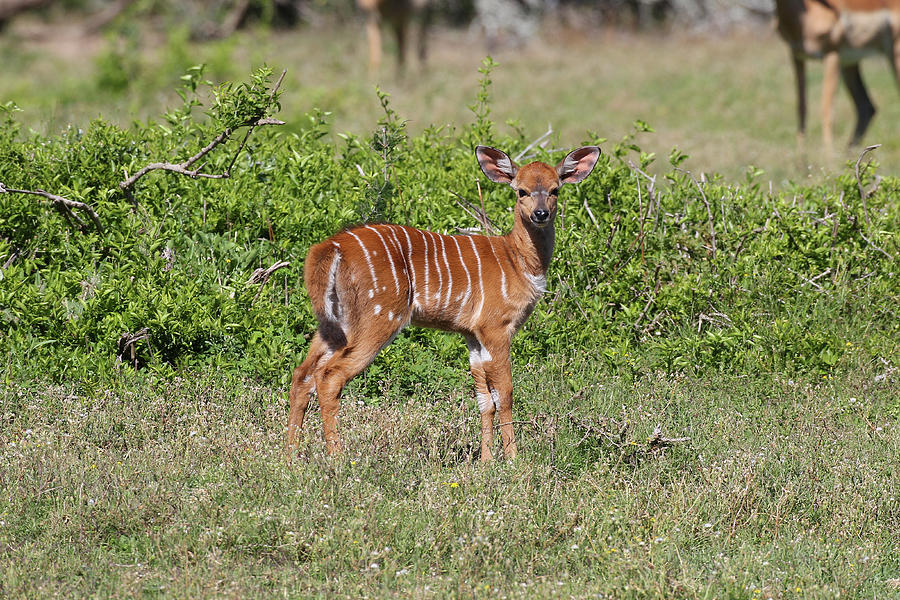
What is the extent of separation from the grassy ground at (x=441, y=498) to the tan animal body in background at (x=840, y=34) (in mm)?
7727

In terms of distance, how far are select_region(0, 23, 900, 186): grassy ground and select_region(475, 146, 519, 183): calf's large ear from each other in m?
5.27

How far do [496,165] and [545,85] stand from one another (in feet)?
33.5

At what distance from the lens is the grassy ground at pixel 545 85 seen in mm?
12023

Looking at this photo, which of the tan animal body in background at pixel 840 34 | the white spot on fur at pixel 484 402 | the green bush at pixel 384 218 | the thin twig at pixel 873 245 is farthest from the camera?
the tan animal body in background at pixel 840 34

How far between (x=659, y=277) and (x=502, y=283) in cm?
178

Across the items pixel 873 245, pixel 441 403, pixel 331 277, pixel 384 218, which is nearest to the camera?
pixel 331 277

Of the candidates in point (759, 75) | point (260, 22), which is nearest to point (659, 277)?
point (759, 75)

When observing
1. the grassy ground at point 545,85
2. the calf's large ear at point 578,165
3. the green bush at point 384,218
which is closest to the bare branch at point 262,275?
the green bush at point 384,218

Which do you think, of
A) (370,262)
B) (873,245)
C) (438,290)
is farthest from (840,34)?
(370,262)

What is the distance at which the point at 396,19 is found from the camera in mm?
16422

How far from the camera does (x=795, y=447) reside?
5297 millimetres

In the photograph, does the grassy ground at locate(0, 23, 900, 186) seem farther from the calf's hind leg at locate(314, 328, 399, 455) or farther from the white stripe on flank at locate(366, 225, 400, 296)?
the calf's hind leg at locate(314, 328, 399, 455)

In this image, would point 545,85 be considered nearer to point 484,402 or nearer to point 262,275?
point 262,275

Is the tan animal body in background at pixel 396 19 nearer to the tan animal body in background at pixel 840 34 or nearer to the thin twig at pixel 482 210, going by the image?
the tan animal body in background at pixel 840 34
